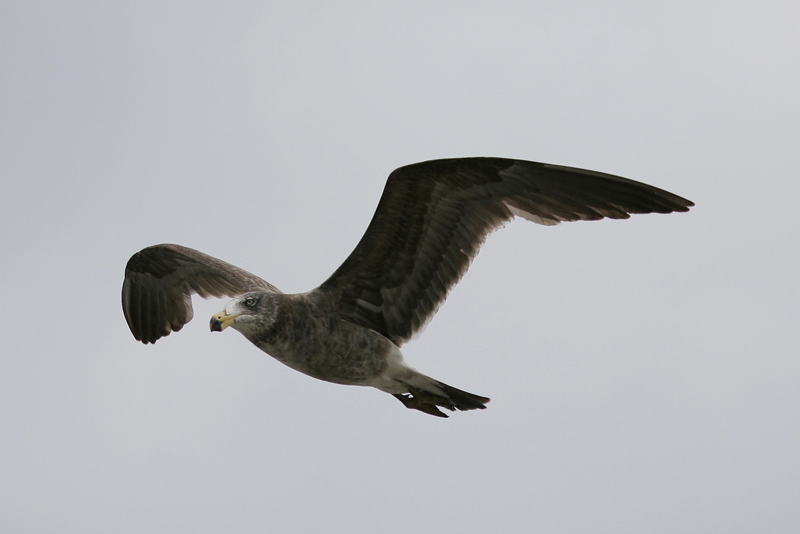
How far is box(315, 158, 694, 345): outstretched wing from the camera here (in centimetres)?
973

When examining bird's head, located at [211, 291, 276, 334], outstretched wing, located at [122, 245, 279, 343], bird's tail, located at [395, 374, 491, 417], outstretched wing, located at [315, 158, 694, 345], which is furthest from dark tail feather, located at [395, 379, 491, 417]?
outstretched wing, located at [122, 245, 279, 343]

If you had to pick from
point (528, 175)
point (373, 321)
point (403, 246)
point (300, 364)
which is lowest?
point (300, 364)

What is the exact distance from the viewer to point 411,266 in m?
10.7

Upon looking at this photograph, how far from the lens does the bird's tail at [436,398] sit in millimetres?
10875

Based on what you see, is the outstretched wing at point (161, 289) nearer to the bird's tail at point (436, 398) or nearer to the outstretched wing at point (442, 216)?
the outstretched wing at point (442, 216)

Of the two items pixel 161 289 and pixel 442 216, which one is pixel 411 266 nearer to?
pixel 442 216

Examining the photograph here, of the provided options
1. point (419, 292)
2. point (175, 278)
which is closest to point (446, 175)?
point (419, 292)

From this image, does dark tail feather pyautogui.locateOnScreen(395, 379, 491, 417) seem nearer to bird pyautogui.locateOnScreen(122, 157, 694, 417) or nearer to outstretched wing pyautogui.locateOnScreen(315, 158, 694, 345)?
bird pyautogui.locateOnScreen(122, 157, 694, 417)

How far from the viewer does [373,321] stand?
10969 mm

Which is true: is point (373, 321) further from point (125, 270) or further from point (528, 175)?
point (125, 270)

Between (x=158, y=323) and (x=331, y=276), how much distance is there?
3.54 meters

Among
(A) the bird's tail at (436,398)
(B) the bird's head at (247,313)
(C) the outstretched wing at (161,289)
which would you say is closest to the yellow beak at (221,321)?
(B) the bird's head at (247,313)

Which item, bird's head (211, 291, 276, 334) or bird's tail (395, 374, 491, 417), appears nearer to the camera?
bird's head (211, 291, 276, 334)

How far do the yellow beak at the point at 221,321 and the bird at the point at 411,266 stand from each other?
1 centimetres
